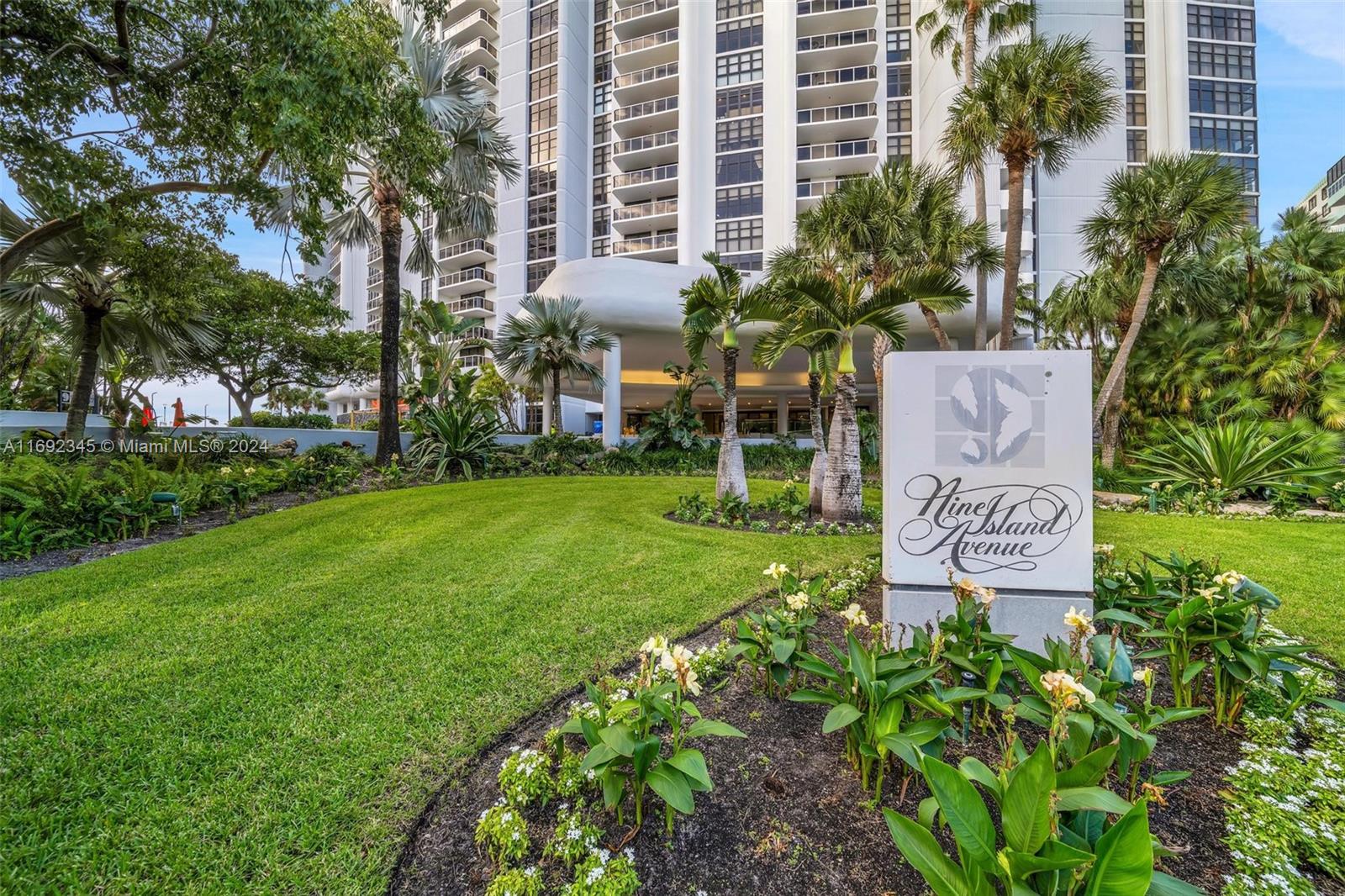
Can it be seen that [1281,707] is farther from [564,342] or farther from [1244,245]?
[1244,245]

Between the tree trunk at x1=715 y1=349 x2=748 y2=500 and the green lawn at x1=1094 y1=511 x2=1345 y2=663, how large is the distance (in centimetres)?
466

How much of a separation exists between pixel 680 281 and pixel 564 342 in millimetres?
4135

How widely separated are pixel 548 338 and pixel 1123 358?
1433 cm

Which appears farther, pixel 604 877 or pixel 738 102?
pixel 738 102

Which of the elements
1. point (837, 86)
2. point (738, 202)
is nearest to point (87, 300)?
point (738, 202)

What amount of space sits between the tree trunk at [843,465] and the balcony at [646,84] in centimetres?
2935

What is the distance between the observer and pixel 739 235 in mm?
27656

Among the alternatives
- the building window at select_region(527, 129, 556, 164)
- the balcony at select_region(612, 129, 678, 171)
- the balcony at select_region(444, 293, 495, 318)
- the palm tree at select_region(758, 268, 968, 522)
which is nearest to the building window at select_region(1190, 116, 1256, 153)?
the balcony at select_region(612, 129, 678, 171)

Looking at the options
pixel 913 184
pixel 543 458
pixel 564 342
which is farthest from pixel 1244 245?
pixel 543 458

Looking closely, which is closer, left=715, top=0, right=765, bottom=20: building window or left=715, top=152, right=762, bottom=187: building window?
left=715, top=152, right=762, bottom=187: building window

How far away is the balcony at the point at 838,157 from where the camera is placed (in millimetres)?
26859

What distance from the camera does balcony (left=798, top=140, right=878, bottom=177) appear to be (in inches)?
1057

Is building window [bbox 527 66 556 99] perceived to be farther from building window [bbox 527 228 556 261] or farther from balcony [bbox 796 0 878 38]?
balcony [bbox 796 0 878 38]

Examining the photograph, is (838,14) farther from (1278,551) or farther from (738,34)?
(1278,551)
